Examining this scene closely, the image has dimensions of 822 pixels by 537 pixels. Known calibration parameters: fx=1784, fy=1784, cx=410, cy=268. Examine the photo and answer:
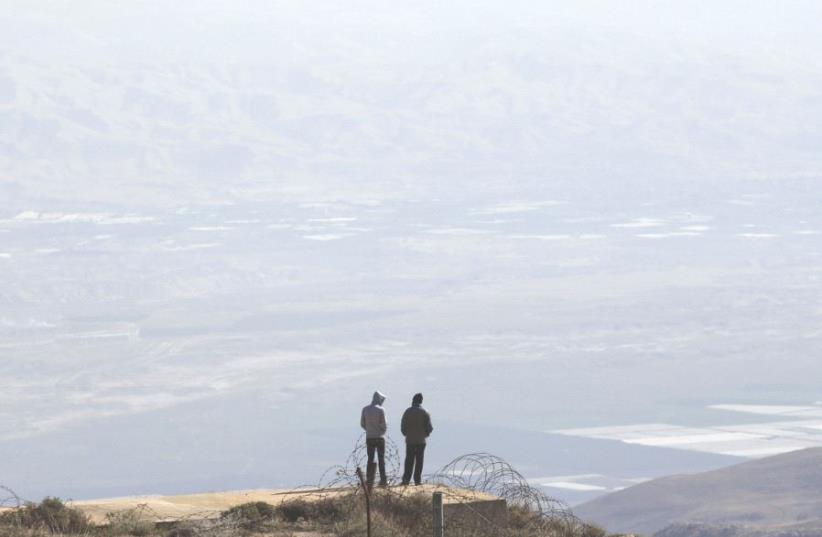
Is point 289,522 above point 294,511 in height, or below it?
below

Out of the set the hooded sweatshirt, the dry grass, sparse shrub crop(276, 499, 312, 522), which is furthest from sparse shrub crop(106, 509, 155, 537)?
the hooded sweatshirt

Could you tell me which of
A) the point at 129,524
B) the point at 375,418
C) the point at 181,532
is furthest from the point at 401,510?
the point at 129,524

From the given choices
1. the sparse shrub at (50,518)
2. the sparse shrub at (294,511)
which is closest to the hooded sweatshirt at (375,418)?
the sparse shrub at (294,511)

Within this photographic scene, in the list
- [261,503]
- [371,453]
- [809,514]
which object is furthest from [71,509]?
[809,514]

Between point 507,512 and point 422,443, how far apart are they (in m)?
1.74

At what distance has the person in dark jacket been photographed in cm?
2583

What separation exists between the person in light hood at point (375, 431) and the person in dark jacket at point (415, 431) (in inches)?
13.8

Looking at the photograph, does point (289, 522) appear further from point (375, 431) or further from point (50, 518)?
point (50, 518)

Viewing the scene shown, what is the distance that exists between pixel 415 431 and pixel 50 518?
556 centimetres

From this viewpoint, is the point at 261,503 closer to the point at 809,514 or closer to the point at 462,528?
the point at 462,528

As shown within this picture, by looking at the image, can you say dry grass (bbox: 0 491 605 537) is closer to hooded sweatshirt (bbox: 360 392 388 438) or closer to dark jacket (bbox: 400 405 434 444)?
hooded sweatshirt (bbox: 360 392 388 438)

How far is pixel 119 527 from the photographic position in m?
23.1

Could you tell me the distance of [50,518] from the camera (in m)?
23.2

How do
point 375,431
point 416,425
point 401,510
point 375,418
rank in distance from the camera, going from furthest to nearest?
1. point 416,425
2. point 375,431
3. point 375,418
4. point 401,510
